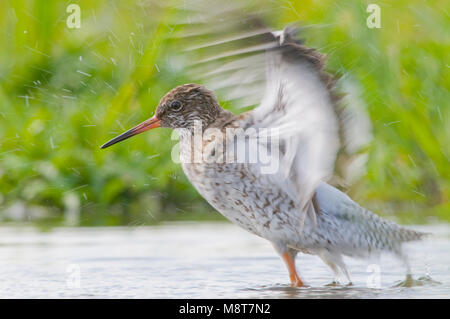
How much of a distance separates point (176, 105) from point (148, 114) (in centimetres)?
235

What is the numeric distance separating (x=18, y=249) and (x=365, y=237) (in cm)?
199

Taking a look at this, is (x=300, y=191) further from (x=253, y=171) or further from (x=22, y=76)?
(x=22, y=76)

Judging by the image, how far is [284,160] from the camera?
391 cm

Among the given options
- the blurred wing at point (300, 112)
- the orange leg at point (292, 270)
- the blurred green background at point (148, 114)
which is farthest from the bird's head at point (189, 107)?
the blurred green background at point (148, 114)

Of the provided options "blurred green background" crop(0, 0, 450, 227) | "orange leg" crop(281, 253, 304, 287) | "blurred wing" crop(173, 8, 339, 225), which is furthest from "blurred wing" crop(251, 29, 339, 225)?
"blurred green background" crop(0, 0, 450, 227)

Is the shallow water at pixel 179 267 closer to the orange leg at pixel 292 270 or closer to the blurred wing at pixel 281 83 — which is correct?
the orange leg at pixel 292 270

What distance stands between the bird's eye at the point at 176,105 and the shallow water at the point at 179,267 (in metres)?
0.84

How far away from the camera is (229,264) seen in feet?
15.2

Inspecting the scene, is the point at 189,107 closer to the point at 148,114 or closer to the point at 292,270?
the point at 292,270

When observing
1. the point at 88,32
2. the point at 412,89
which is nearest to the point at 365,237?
the point at 412,89

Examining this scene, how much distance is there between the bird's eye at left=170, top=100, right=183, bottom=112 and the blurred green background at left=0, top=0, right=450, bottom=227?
5.46 feet

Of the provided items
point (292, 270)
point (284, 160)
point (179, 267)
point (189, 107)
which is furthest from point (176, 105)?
point (292, 270)

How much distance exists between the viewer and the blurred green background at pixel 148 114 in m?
6.20

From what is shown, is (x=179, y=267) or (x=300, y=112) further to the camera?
(x=179, y=267)
